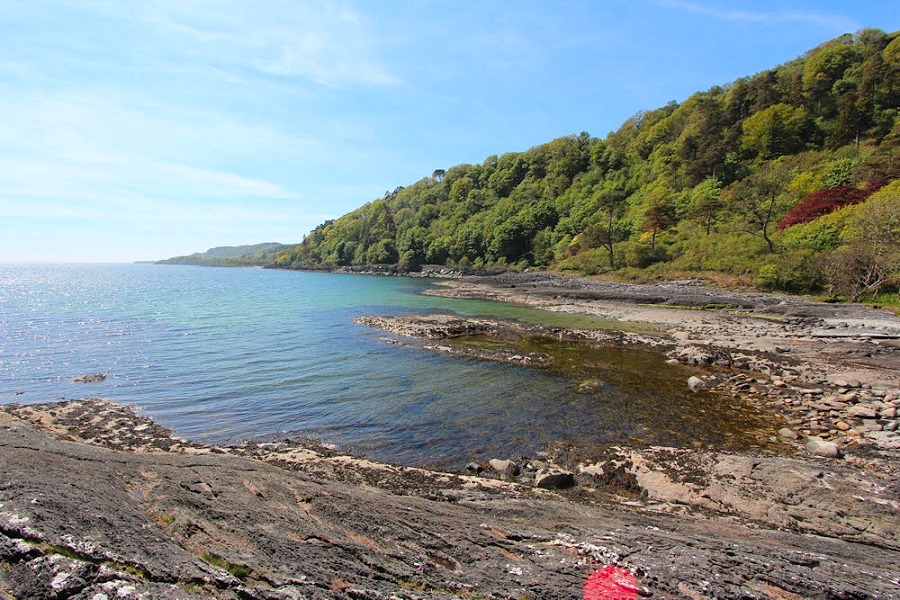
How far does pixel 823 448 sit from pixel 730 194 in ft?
209

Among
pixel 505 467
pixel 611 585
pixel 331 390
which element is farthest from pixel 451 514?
pixel 331 390

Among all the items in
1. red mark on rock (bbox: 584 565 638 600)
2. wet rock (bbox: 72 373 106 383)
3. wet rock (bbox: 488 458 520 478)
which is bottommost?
wet rock (bbox: 488 458 520 478)

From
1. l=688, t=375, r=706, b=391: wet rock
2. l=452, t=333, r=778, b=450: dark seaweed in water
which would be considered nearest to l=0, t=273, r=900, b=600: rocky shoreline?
l=452, t=333, r=778, b=450: dark seaweed in water

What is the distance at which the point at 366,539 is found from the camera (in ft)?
17.8

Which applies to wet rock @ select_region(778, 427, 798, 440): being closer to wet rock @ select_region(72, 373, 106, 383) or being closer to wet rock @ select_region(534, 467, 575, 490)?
wet rock @ select_region(534, 467, 575, 490)

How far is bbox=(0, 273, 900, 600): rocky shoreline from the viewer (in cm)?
414

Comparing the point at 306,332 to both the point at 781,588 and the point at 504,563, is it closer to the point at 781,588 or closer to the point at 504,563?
the point at 504,563

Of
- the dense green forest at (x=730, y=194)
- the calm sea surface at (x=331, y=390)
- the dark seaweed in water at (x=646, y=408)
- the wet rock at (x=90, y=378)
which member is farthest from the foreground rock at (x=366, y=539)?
the dense green forest at (x=730, y=194)

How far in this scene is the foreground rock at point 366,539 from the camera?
12.7 ft

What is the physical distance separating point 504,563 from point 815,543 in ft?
17.7

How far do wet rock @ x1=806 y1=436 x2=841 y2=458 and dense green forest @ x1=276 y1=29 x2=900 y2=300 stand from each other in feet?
93.3

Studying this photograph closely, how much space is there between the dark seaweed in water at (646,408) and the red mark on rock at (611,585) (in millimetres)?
6597

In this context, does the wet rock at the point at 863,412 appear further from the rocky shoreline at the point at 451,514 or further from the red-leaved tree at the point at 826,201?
the red-leaved tree at the point at 826,201

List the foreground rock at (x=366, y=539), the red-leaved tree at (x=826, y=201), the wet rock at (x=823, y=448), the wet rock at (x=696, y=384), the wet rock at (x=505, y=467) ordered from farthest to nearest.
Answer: the red-leaved tree at (x=826, y=201), the wet rock at (x=696, y=384), the wet rock at (x=823, y=448), the wet rock at (x=505, y=467), the foreground rock at (x=366, y=539)
